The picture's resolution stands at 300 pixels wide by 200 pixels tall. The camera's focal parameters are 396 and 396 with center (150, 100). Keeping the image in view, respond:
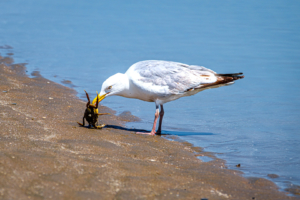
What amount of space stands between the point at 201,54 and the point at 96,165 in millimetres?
11277

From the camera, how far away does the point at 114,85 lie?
757 centimetres

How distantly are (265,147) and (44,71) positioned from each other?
8199 millimetres

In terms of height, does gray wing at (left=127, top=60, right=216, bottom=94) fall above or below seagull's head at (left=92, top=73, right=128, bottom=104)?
above

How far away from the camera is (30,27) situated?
20844 mm

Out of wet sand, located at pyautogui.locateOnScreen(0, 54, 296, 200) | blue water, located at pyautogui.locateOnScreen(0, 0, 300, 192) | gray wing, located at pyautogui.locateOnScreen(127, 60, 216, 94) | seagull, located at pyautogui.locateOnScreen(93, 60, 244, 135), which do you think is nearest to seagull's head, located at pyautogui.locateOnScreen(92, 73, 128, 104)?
seagull, located at pyautogui.locateOnScreen(93, 60, 244, 135)

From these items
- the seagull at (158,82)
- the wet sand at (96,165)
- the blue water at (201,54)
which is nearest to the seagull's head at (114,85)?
the seagull at (158,82)

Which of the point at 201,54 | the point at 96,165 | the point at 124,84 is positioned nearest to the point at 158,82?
the point at 124,84

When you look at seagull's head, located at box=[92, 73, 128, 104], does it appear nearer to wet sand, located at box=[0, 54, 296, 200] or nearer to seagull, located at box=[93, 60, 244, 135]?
seagull, located at box=[93, 60, 244, 135]

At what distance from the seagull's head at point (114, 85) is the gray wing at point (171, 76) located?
0.99 feet

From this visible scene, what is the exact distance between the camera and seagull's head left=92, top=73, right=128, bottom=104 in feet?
24.7

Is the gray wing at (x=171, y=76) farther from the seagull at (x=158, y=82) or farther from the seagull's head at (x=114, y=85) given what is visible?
the seagull's head at (x=114, y=85)

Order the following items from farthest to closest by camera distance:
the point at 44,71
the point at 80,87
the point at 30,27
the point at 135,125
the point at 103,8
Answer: the point at 103,8 → the point at 30,27 → the point at 44,71 → the point at 80,87 → the point at 135,125

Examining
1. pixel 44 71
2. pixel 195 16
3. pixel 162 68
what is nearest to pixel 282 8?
pixel 195 16

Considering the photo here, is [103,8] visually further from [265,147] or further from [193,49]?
[265,147]
